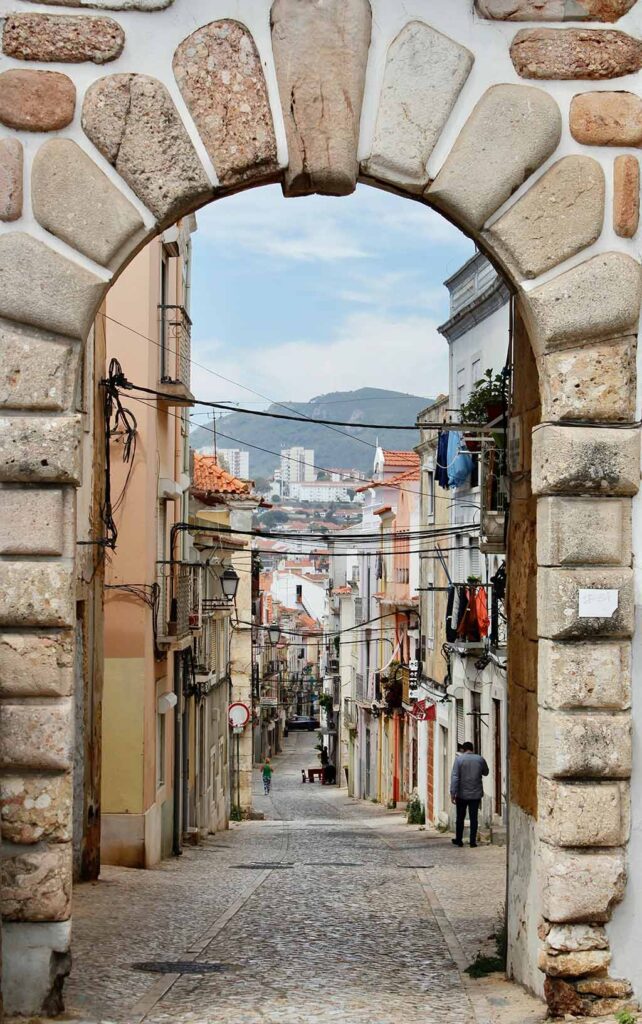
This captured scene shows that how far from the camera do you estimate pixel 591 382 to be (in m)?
6.33

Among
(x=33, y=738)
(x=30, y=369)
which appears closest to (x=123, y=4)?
(x=30, y=369)

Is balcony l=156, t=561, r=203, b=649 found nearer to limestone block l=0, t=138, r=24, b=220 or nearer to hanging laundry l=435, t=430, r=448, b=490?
hanging laundry l=435, t=430, r=448, b=490

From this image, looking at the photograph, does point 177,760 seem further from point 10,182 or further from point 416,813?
point 10,182

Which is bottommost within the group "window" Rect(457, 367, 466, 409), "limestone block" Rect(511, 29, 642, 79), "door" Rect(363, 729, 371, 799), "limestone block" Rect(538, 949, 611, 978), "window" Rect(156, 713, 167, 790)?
"door" Rect(363, 729, 371, 799)

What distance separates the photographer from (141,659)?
627 inches

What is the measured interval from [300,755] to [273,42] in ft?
262

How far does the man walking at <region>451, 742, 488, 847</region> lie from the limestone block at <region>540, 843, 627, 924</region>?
1165 cm

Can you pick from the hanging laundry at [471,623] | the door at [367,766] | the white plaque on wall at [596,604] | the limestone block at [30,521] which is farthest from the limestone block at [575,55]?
the door at [367,766]

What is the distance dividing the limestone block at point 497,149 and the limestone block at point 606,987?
320cm

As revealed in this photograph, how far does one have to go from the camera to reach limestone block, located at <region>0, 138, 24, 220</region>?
6234 millimetres

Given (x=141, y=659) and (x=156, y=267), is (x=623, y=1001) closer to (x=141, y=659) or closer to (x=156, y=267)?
(x=141, y=659)

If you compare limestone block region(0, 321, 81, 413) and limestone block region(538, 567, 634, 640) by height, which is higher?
limestone block region(0, 321, 81, 413)

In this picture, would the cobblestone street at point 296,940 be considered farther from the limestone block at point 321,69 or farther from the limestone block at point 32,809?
the limestone block at point 321,69

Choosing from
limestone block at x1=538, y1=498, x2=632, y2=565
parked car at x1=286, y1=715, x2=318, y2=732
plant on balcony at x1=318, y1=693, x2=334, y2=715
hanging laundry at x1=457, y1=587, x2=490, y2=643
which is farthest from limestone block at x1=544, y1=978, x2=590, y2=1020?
parked car at x1=286, y1=715, x2=318, y2=732
